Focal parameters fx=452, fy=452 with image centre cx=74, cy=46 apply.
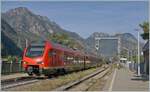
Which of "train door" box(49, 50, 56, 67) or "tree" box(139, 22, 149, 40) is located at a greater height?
"tree" box(139, 22, 149, 40)

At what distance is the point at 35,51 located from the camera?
35.4 metres

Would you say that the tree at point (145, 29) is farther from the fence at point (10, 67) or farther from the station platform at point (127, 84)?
the fence at point (10, 67)

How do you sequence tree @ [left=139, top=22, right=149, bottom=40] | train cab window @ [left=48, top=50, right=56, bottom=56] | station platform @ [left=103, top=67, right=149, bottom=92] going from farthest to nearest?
tree @ [left=139, top=22, right=149, bottom=40] < train cab window @ [left=48, top=50, right=56, bottom=56] < station platform @ [left=103, top=67, right=149, bottom=92]

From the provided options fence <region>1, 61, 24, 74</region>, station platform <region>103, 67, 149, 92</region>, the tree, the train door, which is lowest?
station platform <region>103, 67, 149, 92</region>

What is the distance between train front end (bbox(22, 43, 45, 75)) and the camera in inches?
1368

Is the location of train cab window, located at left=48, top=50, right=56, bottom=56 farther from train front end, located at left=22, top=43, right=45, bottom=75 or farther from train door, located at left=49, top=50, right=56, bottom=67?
train front end, located at left=22, top=43, right=45, bottom=75

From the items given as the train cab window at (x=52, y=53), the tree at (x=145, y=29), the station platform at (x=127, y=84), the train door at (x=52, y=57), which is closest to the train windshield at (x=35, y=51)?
the train cab window at (x=52, y=53)

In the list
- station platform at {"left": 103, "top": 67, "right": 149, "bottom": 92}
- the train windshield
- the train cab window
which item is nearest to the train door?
the train cab window

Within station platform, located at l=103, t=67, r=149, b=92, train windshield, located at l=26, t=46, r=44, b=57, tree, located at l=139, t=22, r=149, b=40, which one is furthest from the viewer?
tree, located at l=139, t=22, r=149, b=40

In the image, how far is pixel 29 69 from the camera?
3484cm

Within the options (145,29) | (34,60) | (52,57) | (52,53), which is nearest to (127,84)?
(34,60)

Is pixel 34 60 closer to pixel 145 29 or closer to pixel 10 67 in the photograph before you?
pixel 145 29

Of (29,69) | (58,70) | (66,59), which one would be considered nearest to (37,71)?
(29,69)

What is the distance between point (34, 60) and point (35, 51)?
87 centimetres
